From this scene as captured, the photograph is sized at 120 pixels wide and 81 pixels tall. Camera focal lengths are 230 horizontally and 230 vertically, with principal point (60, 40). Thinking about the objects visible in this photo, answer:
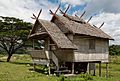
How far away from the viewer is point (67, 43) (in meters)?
24.1

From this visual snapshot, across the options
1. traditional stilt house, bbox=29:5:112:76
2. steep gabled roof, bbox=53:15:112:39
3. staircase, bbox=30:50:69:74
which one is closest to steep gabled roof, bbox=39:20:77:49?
traditional stilt house, bbox=29:5:112:76

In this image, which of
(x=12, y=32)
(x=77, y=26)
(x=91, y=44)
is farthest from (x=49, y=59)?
(x=12, y=32)

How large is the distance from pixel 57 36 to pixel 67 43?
1.35 m

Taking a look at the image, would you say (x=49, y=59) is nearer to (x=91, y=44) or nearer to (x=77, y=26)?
(x=77, y=26)

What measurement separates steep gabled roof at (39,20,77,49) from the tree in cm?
1640

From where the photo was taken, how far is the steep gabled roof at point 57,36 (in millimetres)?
23439

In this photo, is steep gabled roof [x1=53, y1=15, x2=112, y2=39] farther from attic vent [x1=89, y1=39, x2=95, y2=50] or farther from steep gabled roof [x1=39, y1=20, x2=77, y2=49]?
steep gabled roof [x1=39, y1=20, x2=77, y2=49]

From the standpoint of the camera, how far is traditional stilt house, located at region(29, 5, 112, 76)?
24.5 m

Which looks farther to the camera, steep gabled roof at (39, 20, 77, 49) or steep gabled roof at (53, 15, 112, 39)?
steep gabled roof at (53, 15, 112, 39)

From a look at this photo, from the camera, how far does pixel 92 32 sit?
2766cm

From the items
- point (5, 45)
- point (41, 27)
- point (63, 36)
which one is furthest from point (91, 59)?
point (5, 45)

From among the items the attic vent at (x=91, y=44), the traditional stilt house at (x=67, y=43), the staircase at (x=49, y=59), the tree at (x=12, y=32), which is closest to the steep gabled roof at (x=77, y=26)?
the traditional stilt house at (x=67, y=43)

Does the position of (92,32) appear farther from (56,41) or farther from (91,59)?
(56,41)

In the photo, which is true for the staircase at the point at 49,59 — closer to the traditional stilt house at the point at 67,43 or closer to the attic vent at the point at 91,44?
the traditional stilt house at the point at 67,43
